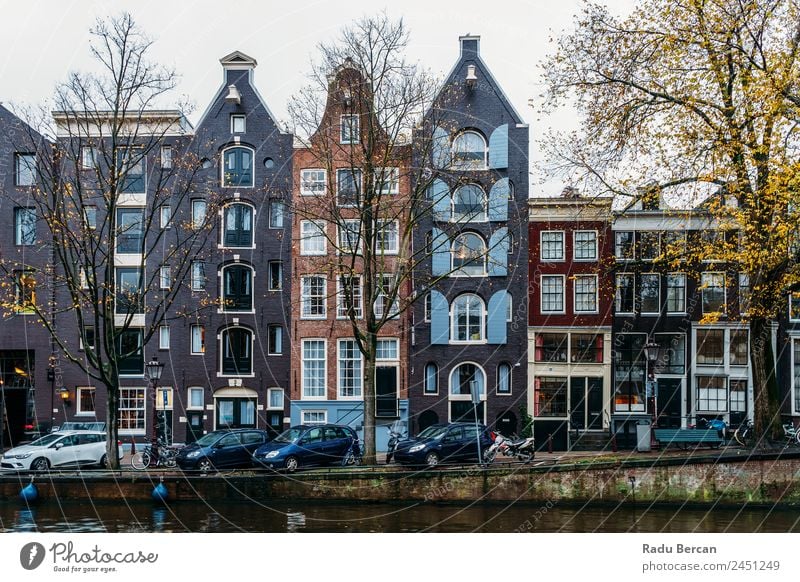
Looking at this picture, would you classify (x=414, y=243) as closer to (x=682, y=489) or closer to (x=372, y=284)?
(x=372, y=284)

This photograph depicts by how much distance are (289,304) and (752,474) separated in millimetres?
12235

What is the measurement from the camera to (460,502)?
18.8 metres

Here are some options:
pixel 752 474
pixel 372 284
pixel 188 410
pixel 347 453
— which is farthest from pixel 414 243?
pixel 752 474

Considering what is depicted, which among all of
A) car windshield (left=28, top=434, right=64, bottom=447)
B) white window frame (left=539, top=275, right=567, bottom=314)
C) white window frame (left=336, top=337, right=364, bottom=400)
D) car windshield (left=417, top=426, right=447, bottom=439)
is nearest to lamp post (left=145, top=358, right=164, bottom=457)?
car windshield (left=28, top=434, right=64, bottom=447)

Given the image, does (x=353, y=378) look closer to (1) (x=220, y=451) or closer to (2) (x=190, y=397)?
(2) (x=190, y=397)

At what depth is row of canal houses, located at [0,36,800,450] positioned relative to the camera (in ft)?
67.0

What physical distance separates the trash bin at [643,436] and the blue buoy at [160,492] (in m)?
11.0

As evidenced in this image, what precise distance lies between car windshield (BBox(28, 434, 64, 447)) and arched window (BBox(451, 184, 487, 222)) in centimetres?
1215

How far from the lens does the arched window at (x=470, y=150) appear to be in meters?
20.1

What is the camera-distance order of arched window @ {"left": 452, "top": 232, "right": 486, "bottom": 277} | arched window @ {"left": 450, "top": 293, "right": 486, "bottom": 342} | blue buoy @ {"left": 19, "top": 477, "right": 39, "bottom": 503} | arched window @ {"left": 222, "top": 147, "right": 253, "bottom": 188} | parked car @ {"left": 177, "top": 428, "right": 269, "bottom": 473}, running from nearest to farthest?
1. blue buoy @ {"left": 19, "top": 477, "right": 39, "bottom": 503}
2. parked car @ {"left": 177, "top": 428, "right": 269, "bottom": 473}
3. arched window @ {"left": 452, "top": 232, "right": 486, "bottom": 277}
4. arched window @ {"left": 222, "top": 147, "right": 253, "bottom": 188}
5. arched window @ {"left": 450, "top": 293, "right": 486, "bottom": 342}

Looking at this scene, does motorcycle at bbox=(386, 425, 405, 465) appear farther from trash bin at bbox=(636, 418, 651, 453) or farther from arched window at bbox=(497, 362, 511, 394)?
trash bin at bbox=(636, 418, 651, 453)

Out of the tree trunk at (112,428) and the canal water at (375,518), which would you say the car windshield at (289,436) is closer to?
the canal water at (375,518)

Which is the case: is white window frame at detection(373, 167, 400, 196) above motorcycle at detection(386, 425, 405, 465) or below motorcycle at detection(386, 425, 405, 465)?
above

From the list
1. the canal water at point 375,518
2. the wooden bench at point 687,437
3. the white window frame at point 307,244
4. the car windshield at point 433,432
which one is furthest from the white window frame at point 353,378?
the wooden bench at point 687,437
